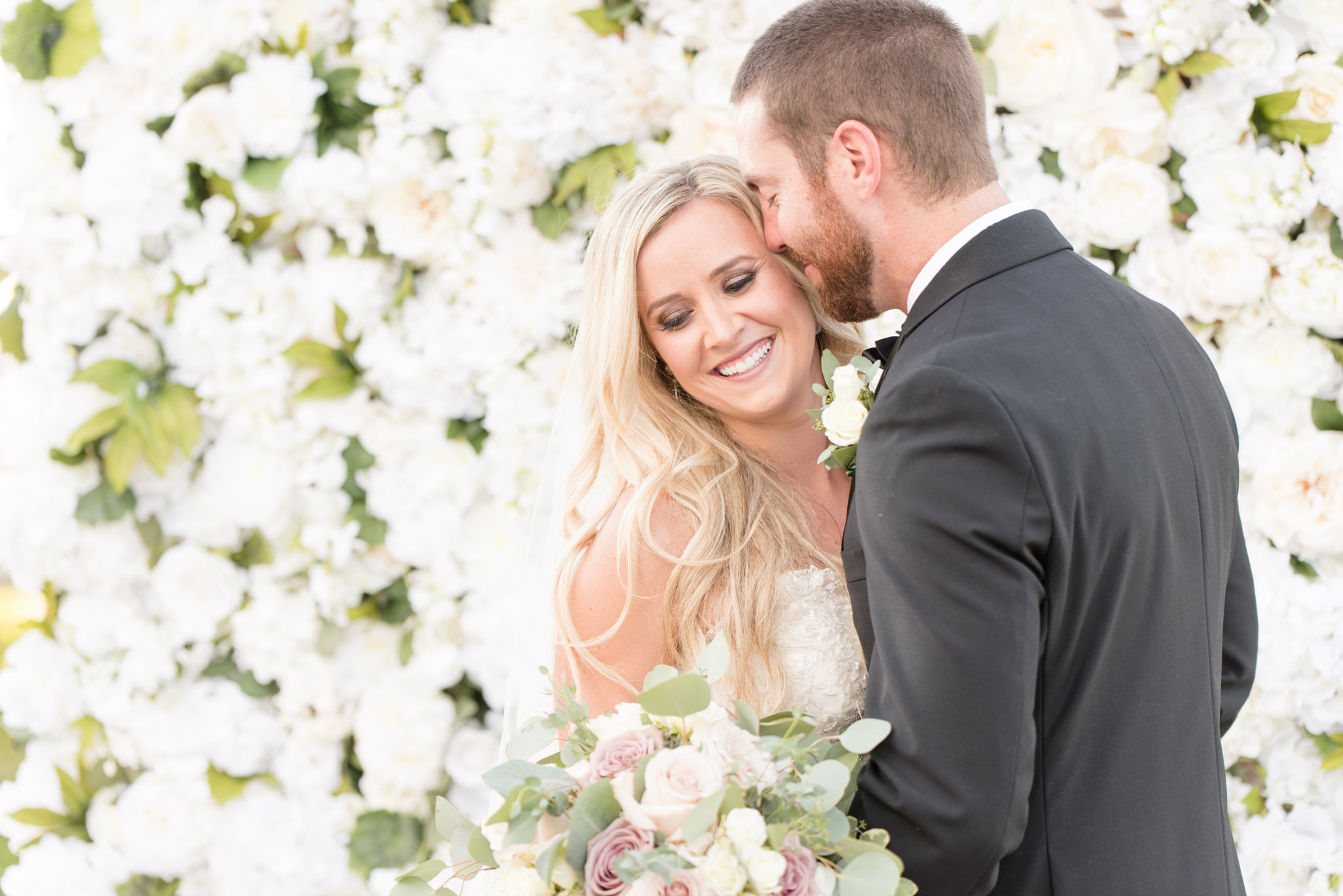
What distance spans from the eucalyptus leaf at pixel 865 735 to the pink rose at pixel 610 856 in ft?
0.98

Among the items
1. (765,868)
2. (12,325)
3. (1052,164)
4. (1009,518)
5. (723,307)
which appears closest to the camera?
(765,868)

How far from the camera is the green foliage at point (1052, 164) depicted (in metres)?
2.59

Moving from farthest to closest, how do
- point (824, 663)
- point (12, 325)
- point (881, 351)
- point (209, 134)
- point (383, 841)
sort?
point (383, 841)
point (12, 325)
point (209, 134)
point (824, 663)
point (881, 351)

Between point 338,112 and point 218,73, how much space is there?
345 millimetres

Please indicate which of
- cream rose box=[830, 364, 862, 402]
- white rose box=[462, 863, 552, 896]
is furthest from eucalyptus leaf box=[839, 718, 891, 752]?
cream rose box=[830, 364, 862, 402]

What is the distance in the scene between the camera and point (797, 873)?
1.25m

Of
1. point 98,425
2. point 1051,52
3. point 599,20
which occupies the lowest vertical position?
point 98,425

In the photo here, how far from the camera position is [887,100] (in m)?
1.71

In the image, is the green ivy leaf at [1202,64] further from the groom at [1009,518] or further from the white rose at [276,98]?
the white rose at [276,98]

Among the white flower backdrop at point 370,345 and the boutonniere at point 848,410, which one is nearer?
the boutonniere at point 848,410

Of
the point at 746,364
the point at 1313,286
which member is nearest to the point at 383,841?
the point at 746,364

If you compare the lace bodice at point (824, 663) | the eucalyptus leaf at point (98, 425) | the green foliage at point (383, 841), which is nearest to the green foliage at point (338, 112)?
the eucalyptus leaf at point (98, 425)

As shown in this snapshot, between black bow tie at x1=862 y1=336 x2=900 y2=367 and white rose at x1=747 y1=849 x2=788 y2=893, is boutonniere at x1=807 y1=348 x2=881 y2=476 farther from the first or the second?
white rose at x1=747 y1=849 x2=788 y2=893

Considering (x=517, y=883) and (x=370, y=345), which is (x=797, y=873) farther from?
(x=370, y=345)
